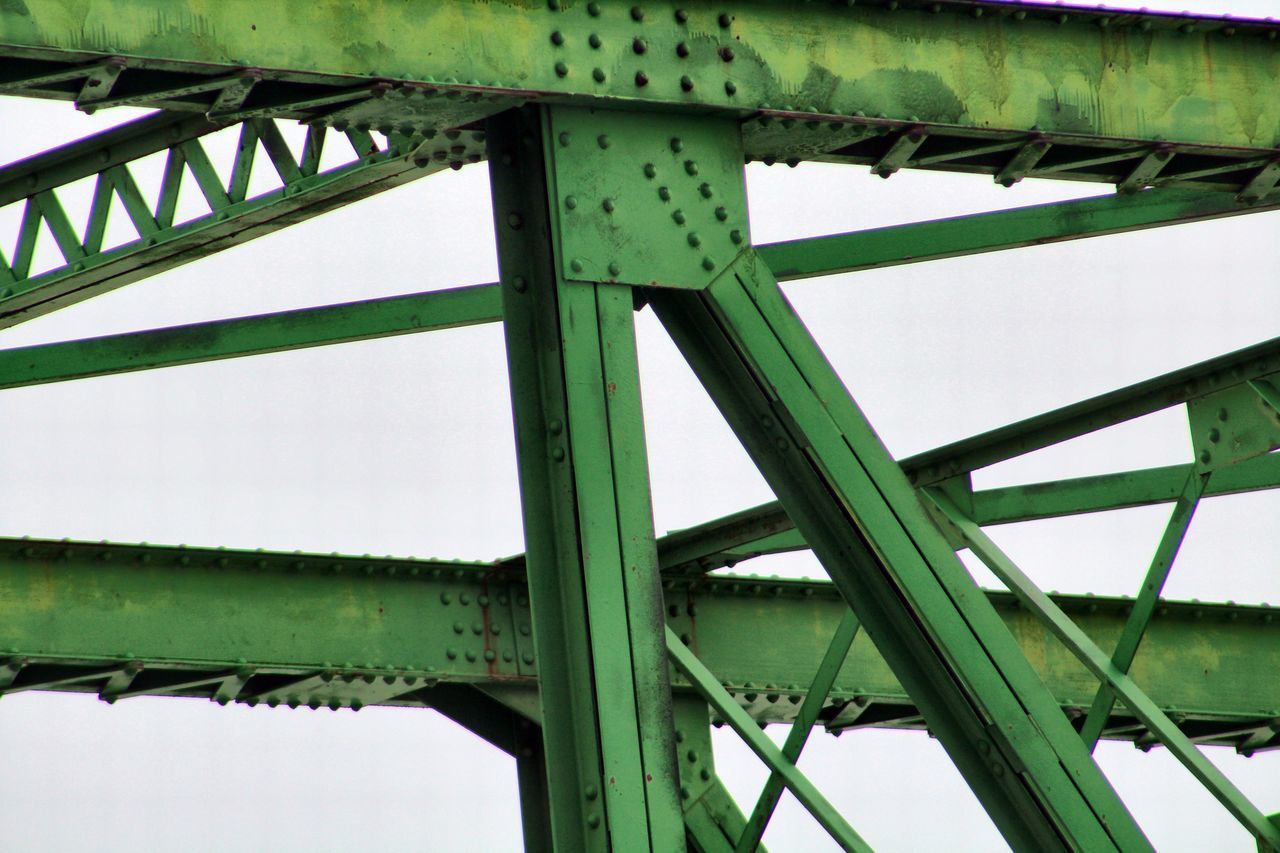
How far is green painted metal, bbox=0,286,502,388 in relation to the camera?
13.9 meters

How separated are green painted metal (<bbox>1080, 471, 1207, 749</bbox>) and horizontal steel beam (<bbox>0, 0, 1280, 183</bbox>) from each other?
1.39 metres

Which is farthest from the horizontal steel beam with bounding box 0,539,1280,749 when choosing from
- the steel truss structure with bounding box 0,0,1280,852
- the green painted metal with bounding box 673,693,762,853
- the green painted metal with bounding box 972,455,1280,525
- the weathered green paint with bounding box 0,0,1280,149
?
the weathered green paint with bounding box 0,0,1280,149

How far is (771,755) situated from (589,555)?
2.07 m

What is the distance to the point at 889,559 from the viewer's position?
7859 mm

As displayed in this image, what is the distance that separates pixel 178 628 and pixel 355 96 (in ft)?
18.7

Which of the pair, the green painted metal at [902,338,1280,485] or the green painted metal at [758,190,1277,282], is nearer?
the green painted metal at [902,338,1280,485]

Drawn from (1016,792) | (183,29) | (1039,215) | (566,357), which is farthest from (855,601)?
(1039,215)

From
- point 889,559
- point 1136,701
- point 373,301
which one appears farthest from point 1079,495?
point 889,559

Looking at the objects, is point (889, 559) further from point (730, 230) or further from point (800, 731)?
point (800, 731)

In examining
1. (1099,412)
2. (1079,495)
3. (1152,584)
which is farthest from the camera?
(1079,495)

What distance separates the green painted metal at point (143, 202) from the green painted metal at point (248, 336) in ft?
1.06

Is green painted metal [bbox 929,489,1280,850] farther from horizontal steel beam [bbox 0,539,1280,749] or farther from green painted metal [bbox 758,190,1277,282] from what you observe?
horizontal steel beam [bbox 0,539,1280,749]

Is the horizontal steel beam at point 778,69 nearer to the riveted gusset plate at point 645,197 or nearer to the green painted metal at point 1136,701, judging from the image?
the riveted gusset plate at point 645,197

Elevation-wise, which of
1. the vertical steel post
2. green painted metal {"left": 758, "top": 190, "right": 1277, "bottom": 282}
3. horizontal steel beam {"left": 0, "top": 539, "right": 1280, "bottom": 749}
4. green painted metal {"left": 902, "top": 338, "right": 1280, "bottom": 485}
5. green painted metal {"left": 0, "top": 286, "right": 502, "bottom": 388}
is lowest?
the vertical steel post
